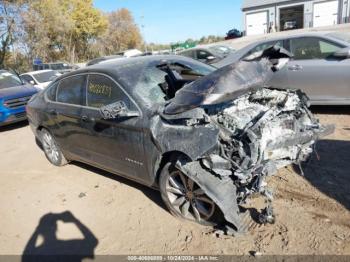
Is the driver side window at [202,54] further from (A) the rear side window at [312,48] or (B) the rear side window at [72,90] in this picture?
(B) the rear side window at [72,90]

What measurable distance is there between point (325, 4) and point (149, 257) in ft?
122

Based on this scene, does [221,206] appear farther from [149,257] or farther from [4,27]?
[4,27]

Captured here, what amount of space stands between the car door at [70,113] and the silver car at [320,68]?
3.96m

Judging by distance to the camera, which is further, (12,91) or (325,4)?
(325,4)

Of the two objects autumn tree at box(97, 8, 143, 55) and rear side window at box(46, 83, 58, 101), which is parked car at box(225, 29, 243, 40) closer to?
autumn tree at box(97, 8, 143, 55)

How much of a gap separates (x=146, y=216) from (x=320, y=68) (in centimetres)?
437

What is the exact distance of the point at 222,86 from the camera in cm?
335

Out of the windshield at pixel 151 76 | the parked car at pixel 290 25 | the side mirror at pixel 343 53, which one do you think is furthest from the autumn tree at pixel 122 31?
the windshield at pixel 151 76

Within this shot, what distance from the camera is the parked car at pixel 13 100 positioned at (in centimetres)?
938

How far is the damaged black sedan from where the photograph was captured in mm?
3203

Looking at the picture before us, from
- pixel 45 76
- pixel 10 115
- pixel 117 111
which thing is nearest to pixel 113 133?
pixel 117 111

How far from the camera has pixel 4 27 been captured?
89.7 feet

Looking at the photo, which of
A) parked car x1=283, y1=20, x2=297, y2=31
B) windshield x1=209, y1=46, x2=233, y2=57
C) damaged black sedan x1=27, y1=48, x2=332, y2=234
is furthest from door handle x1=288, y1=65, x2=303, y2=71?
parked car x1=283, y1=20, x2=297, y2=31

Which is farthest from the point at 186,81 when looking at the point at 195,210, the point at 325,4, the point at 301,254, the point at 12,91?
the point at 325,4
